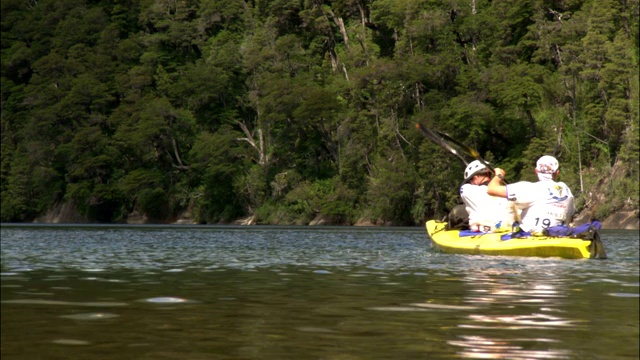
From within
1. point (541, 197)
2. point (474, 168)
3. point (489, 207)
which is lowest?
point (489, 207)

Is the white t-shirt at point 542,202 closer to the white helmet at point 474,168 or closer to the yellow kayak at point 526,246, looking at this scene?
the yellow kayak at point 526,246

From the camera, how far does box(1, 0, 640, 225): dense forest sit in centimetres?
6325

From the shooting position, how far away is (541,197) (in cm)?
1825

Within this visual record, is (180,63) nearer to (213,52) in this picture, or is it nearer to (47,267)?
(213,52)

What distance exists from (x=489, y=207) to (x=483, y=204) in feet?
0.46

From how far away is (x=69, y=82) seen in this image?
97000 millimetres

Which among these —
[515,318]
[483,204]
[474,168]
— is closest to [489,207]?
[483,204]

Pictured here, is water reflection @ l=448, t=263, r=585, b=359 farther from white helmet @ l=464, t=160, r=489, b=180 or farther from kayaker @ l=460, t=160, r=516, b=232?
white helmet @ l=464, t=160, r=489, b=180

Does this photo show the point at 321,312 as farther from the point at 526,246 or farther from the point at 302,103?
the point at 302,103

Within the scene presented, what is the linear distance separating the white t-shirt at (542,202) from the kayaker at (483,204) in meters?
1.26

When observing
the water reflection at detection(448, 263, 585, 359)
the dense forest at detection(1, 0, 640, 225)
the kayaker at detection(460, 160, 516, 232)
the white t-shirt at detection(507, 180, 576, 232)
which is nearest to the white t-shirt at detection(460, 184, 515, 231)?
the kayaker at detection(460, 160, 516, 232)

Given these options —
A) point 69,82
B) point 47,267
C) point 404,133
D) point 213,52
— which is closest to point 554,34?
point 404,133

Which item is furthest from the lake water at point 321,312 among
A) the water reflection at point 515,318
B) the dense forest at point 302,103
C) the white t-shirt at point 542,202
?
the dense forest at point 302,103

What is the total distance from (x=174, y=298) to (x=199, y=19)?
84.2 meters
